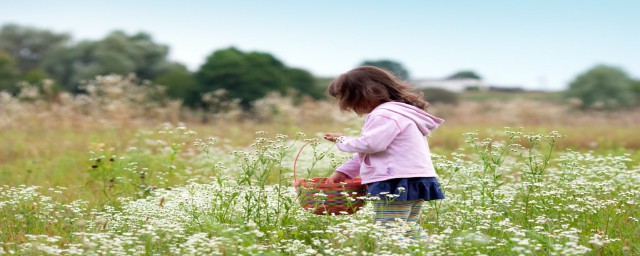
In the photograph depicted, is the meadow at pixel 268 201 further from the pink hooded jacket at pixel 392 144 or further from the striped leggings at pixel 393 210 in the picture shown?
the pink hooded jacket at pixel 392 144

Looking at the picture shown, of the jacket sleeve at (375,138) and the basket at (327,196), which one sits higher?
the jacket sleeve at (375,138)

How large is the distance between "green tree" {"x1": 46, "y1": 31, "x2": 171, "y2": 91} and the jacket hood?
40365 mm

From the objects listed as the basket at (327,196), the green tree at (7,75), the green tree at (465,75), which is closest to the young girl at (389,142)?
the basket at (327,196)

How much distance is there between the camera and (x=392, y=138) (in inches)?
197

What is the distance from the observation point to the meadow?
14.2 feet

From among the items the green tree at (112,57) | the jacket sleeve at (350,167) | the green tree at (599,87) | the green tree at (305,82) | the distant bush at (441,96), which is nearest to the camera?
the jacket sleeve at (350,167)

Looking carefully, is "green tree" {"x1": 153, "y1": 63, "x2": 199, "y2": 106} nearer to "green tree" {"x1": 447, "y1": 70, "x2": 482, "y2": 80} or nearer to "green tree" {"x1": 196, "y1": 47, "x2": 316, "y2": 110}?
"green tree" {"x1": 196, "y1": 47, "x2": 316, "y2": 110}

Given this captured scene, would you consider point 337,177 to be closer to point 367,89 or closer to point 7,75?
point 367,89

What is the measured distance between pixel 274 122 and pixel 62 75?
111 ft

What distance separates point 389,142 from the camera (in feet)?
16.4

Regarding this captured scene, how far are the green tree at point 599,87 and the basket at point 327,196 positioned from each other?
36470 millimetres

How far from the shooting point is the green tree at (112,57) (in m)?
44.2

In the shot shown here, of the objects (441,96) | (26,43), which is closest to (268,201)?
(441,96)

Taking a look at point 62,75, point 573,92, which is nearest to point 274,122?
point 573,92
